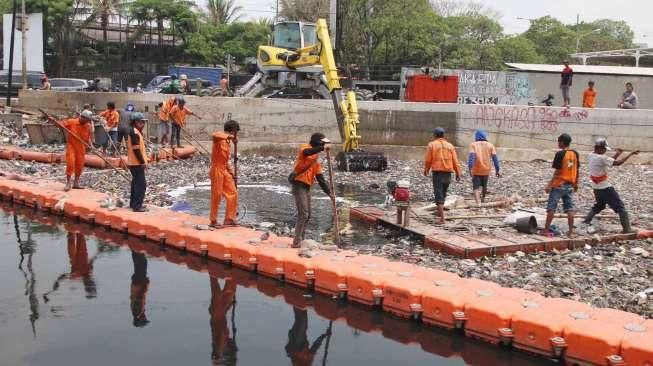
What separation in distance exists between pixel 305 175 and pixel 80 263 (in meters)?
3.10

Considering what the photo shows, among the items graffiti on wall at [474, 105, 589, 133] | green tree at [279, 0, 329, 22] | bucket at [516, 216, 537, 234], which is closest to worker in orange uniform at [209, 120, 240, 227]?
bucket at [516, 216, 537, 234]

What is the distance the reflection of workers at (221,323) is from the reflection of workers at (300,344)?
503 millimetres

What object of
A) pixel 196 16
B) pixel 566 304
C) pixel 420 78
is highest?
pixel 196 16

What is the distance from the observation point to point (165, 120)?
19.5 m

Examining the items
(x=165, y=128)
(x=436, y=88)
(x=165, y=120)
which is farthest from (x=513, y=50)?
(x=165, y=120)

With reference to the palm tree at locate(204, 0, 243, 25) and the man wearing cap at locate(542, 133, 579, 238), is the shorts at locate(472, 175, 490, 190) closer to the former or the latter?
the man wearing cap at locate(542, 133, 579, 238)

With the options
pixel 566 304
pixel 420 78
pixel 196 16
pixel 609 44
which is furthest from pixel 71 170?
pixel 609 44

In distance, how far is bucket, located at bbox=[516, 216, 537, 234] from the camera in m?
9.92

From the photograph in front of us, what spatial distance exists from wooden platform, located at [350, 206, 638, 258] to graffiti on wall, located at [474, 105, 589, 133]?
12.1 meters

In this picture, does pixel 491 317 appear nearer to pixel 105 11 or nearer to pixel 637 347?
pixel 637 347

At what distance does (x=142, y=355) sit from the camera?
591 cm

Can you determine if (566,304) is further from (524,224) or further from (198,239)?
(198,239)

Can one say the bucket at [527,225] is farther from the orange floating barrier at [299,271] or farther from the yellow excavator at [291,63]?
the yellow excavator at [291,63]

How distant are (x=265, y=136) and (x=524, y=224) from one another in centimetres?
1351
